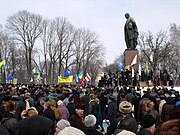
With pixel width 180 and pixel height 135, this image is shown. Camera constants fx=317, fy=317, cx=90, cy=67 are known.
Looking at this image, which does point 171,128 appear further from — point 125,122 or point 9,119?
point 9,119

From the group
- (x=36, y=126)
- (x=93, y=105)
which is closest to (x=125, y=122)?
(x=36, y=126)

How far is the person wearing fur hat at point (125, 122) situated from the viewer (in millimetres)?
5133

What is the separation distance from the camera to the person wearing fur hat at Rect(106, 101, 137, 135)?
5.13 metres

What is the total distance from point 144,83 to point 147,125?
2150cm

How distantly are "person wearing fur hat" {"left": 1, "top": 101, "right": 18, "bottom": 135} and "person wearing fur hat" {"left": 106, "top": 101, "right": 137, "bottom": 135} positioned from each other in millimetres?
1611

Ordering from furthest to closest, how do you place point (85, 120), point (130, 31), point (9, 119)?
point (130, 31), point (9, 119), point (85, 120)

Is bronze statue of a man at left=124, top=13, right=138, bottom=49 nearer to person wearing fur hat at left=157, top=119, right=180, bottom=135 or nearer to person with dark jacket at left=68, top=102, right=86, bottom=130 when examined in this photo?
person with dark jacket at left=68, top=102, right=86, bottom=130

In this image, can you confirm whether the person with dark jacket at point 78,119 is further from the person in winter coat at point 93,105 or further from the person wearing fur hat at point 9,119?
the person in winter coat at point 93,105

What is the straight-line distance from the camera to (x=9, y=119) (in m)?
5.14

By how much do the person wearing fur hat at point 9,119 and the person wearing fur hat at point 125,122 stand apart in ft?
5.28

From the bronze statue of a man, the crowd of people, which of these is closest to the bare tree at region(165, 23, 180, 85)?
the bronze statue of a man

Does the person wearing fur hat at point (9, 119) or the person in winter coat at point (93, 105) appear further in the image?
the person in winter coat at point (93, 105)

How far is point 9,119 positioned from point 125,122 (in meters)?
1.88

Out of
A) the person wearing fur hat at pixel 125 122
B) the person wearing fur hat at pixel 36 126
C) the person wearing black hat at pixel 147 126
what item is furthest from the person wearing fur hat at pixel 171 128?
the person wearing fur hat at pixel 125 122
